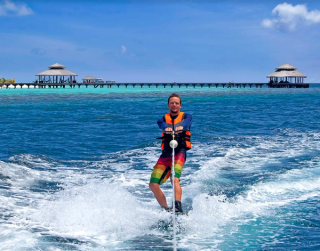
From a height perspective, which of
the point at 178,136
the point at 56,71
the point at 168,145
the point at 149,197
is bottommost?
the point at 149,197

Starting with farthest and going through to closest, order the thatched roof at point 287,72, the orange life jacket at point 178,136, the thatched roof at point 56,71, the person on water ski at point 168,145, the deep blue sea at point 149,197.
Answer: the thatched roof at point 287,72, the thatched roof at point 56,71, the orange life jacket at point 178,136, the person on water ski at point 168,145, the deep blue sea at point 149,197

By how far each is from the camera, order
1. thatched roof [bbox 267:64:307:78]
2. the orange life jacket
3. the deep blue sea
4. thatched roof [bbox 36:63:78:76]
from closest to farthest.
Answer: the deep blue sea → the orange life jacket → thatched roof [bbox 36:63:78:76] → thatched roof [bbox 267:64:307:78]

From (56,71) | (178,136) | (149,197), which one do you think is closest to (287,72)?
(56,71)

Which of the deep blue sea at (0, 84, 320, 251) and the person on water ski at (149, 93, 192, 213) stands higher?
the person on water ski at (149, 93, 192, 213)

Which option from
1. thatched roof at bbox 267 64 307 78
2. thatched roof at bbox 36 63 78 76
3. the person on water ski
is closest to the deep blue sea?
the person on water ski

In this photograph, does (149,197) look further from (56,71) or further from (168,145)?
(56,71)

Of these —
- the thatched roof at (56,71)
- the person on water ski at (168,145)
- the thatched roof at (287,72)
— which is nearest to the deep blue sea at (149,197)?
the person on water ski at (168,145)

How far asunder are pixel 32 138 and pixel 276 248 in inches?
486

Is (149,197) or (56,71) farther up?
(56,71)

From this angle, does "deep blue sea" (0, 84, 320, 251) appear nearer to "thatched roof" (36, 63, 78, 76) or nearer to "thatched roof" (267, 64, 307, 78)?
"thatched roof" (36, 63, 78, 76)

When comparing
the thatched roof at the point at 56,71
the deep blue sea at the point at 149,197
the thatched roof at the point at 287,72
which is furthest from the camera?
the thatched roof at the point at 287,72

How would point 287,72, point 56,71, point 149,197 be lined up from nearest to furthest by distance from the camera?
point 149,197 < point 56,71 < point 287,72

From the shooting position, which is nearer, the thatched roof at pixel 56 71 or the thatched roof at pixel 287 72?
the thatched roof at pixel 56 71

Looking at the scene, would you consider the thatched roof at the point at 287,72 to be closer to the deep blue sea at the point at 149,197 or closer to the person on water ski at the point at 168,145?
the deep blue sea at the point at 149,197
